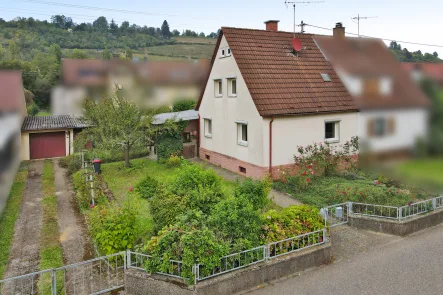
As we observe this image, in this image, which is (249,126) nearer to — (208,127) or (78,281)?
(208,127)

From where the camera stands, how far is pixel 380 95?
3352 mm

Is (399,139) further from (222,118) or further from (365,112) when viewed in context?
(222,118)

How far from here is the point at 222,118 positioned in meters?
15.3

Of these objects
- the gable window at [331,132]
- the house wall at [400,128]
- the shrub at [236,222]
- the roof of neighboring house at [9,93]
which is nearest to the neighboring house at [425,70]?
the house wall at [400,128]

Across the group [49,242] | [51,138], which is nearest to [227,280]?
[49,242]

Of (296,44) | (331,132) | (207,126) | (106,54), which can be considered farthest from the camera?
(207,126)

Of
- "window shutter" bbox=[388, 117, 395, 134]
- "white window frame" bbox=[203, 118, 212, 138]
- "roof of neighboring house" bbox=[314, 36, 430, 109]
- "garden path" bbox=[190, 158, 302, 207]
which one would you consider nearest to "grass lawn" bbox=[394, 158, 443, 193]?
"window shutter" bbox=[388, 117, 395, 134]

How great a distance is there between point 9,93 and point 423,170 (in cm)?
347

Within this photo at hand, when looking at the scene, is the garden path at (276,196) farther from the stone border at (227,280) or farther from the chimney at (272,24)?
the chimney at (272,24)

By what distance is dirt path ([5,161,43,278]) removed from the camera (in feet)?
21.4

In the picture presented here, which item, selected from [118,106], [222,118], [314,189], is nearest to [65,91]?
[314,189]

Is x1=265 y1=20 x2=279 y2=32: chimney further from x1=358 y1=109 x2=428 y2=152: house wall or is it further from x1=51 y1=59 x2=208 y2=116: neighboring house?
x1=358 y1=109 x2=428 y2=152: house wall

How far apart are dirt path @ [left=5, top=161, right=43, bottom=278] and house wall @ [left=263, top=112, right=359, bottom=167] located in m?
7.48

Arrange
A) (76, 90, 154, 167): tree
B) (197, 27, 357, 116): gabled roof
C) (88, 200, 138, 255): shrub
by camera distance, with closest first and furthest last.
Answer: (88, 200, 138, 255): shrub < (197, 27, 357, 116): gabled roof < (76, 90, 154, 167): tree
